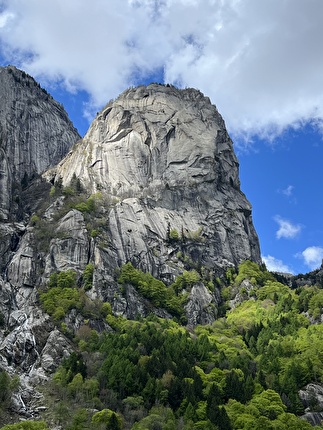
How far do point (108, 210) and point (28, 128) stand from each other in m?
54.1

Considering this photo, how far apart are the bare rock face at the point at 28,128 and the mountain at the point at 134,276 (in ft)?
1.46

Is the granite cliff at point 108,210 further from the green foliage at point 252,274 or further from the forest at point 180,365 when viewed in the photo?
the green foliage at point 252,274

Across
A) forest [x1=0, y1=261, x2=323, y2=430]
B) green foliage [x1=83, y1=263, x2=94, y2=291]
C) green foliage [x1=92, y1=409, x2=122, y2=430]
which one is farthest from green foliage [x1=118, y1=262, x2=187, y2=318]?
green foliage [x1=92, y1=409, x2=122, y2=430]

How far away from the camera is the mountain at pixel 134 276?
8012 centimetres

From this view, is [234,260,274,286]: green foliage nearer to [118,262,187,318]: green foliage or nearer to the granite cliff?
the granite cliff

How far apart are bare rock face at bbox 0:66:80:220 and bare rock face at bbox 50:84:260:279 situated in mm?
11147

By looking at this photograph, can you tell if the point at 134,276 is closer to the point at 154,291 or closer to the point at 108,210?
the point at 154,291

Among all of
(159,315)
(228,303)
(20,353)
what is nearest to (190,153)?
(228,303)

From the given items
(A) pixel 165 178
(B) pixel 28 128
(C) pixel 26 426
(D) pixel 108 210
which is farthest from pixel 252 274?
(B) pixel 28 128

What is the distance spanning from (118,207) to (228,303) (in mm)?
32782

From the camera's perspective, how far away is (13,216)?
134625 mm

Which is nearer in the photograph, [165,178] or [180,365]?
[180,365]

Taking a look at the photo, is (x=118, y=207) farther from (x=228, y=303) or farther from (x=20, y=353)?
(x=20, y=353)

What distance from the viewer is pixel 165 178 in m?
152
